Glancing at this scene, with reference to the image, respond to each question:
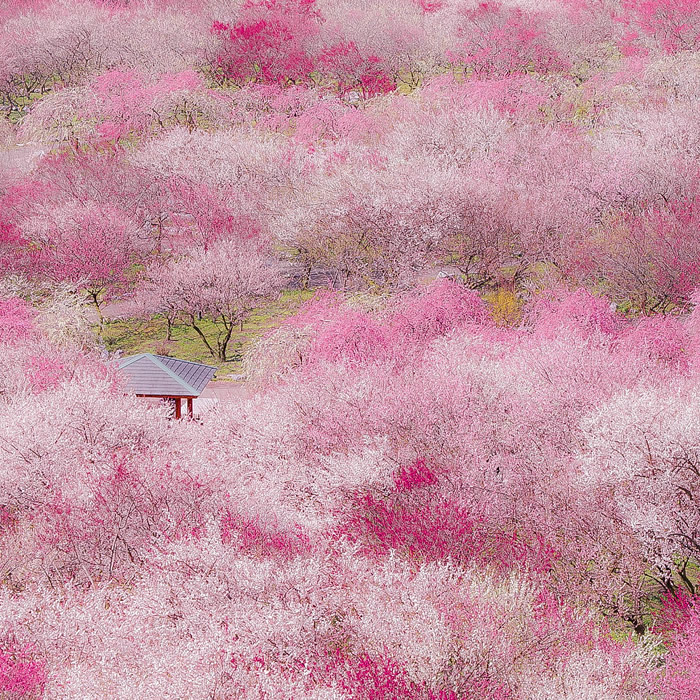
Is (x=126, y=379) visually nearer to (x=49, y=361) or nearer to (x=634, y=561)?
(x=49, y=361)

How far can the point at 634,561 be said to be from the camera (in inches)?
632

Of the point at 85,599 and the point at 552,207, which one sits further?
the point at 552,207

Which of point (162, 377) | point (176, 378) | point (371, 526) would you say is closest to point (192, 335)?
point (162, 377)

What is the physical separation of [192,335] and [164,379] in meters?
12.6

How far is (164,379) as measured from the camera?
23.6 m

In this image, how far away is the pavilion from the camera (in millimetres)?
23281

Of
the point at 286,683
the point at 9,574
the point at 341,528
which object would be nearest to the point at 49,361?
the point at 9,574

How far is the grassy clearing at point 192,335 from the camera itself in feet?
111

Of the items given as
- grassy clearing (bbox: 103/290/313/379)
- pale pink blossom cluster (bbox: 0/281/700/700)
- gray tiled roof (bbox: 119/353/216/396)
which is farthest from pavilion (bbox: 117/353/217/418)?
grassy clearing (bbox: 103/290/313/379)

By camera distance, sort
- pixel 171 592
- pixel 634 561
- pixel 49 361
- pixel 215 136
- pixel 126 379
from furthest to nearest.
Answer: pixel 215 136 → pixel 49 361 → pixel 126 379 → pixel 634 561 → pixel 171 592

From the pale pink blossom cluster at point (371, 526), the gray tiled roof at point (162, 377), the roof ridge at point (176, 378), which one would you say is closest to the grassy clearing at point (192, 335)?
the gray tiled roof at point (162, 377)

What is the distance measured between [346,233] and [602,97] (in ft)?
73.4

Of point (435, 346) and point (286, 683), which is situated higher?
point (286, 683)

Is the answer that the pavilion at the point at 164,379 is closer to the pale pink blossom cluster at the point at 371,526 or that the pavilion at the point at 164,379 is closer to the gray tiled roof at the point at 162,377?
the gray tiled roof at the point at 162,377
